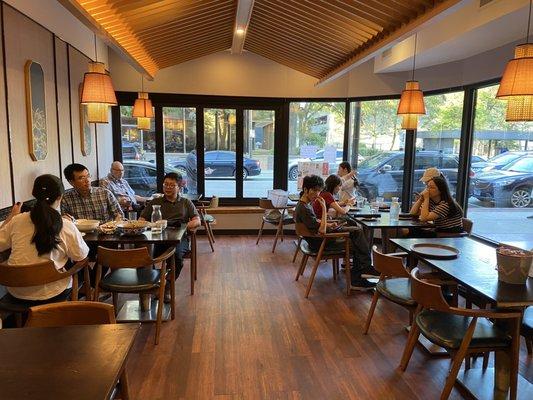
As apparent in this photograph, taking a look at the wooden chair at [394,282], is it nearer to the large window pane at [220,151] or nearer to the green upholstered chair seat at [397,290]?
the green upholstered chair seat at [397,290]

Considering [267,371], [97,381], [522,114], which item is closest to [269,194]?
[267,371]

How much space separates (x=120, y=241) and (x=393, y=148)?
452 cm

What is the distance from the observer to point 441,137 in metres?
5.53

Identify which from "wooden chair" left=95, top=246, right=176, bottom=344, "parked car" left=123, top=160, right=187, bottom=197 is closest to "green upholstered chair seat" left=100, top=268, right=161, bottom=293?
"wooden chair" left=95, top=246, right=176, bottom=344

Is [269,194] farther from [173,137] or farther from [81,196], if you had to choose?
[81,196]

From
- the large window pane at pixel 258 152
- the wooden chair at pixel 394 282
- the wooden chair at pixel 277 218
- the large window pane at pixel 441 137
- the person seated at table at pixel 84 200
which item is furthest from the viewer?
the large window pane at pixel 258 152

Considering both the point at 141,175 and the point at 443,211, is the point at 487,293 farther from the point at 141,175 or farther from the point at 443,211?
the point at 141,175

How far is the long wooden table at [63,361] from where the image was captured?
4.14 ft

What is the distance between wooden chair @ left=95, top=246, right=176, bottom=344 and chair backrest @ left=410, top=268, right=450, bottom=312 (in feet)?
5.91

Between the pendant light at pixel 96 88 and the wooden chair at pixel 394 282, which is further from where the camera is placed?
the pendant light at pixel 96 88

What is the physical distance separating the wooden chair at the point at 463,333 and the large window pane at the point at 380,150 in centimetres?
407

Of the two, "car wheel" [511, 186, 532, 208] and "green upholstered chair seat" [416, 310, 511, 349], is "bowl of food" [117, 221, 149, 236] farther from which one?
"car wheel" [511, 186, 532, 208]

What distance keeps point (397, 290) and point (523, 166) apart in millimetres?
2312

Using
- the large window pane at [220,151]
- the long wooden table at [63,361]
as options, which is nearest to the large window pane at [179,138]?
the large window pane at [220,151]
